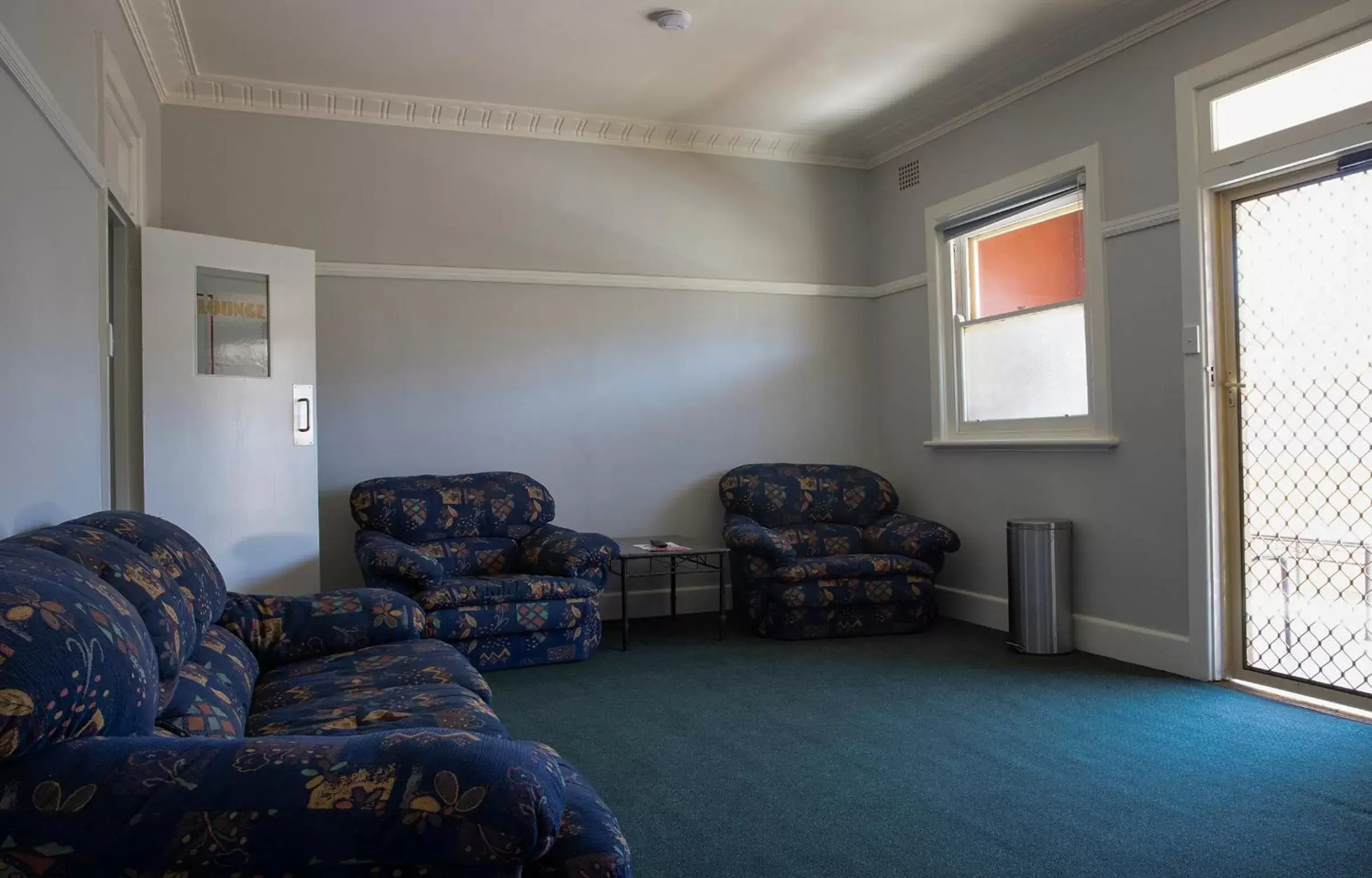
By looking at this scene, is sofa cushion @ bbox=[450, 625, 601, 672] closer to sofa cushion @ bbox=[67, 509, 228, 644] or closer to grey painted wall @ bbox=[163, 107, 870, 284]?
sofa cushion @ bbox=[67, 509, 228, 644]

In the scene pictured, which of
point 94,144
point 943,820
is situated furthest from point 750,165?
point 943,820

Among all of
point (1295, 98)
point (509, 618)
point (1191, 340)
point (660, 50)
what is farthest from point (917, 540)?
point (660, 50)

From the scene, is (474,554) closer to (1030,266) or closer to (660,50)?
(660,50)

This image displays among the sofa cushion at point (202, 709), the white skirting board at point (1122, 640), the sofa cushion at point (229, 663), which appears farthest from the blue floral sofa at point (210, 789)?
the white skirting board at point (1122, 640)

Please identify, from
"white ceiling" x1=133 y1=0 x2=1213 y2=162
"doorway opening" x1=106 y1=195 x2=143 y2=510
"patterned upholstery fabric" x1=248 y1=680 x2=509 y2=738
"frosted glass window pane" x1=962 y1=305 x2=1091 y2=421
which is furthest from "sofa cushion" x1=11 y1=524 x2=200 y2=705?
"frosted glass window pane" x1=962 y1=305 x2=1091 y2=421

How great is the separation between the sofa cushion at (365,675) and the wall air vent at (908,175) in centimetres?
418

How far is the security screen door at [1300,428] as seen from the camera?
340 cm

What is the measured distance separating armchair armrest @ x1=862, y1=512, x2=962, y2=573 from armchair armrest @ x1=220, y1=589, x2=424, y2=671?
285cm

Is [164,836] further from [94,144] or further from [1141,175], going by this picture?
[1141,175]

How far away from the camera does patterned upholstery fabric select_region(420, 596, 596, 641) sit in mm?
4152

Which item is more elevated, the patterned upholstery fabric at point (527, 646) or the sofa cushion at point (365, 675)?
the sofa cushion at point (365, 675)

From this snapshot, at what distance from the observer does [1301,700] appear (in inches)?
138

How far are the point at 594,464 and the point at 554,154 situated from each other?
180 centimetres

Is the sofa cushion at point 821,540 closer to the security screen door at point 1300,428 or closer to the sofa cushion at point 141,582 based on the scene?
the security screen door at point 1300,428
